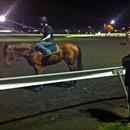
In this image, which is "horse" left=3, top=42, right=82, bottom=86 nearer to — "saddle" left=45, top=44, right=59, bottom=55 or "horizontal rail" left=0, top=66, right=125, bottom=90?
"saddle" left=45, top=44, right=59, bottom=55

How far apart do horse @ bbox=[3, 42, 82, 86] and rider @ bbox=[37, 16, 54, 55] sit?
0.16 metres

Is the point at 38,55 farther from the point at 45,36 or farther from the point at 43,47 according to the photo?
the point at 45,36

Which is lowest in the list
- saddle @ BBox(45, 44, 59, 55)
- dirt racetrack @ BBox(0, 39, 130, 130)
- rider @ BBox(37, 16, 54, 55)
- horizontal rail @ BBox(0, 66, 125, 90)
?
dirt racetrack @ BBox(0, 39, 130, 130)

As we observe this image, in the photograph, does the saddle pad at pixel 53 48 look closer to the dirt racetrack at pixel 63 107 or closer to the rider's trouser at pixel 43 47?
the rider's trouser at pixel 43 47

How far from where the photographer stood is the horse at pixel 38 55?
1306 cm

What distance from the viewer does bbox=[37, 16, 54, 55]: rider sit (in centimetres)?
1302

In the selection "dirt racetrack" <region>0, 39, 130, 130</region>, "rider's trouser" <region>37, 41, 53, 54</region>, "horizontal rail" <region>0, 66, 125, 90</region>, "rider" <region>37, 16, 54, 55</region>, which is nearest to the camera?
"horizontal rail" <region>0, 66, 125, 90</region>

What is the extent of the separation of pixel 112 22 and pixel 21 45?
7875 cm

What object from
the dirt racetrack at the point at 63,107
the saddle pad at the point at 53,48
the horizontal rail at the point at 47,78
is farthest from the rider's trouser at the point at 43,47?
the horizontal rail at the point at 47,78

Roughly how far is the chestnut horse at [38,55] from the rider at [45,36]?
18cm

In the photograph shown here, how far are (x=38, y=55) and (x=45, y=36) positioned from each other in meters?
0.69

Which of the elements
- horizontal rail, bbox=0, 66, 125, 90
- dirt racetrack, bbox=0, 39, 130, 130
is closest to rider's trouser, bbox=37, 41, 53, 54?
dirt racetrack, bbox=0, 39, 130, 130

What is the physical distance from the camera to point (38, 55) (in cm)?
1330

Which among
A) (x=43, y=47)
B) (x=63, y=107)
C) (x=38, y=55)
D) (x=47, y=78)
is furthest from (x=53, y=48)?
(x=47, y=78)
